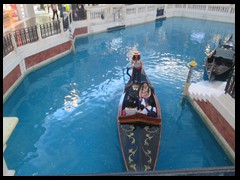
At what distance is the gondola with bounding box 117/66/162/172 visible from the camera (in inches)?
166

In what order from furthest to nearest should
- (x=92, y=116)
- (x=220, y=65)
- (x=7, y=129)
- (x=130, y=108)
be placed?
(x=220, y=65)
(x=92, y=116)
(x=130, y=108)
(x=7, y=129)

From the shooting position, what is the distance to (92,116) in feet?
21.4

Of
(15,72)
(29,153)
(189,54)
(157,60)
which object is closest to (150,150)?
(29,153)

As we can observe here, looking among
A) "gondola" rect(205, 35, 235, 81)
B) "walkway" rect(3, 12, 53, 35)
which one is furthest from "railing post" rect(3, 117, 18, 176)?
"walkway" rect(3, 12, 53, 35)

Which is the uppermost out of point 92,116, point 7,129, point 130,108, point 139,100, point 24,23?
point 7,129

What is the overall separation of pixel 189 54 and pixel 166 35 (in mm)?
3949

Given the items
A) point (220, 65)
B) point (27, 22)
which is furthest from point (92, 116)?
point (27, 22)

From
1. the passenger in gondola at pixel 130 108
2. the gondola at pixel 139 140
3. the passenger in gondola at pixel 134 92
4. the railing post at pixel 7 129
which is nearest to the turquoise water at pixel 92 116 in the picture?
the gondola at pixel 139 140

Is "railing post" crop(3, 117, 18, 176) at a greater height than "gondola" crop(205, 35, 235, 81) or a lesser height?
greater

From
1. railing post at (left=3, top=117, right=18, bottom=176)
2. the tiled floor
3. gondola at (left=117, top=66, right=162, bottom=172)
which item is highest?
railing post at (left=3, top=117, right=18, bottom=176)

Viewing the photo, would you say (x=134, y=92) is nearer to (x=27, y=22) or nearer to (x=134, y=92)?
(x=134, y=92)

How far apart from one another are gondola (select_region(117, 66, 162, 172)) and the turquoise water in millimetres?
550

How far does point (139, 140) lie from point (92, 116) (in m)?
2.31

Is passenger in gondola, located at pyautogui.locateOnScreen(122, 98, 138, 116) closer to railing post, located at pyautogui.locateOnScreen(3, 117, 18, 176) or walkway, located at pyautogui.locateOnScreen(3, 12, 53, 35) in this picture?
railing post, located at pyautogui.locateOnScreen(3, 117, 18, 176)
